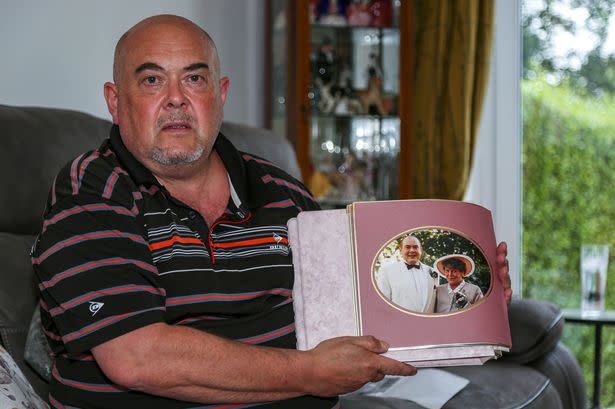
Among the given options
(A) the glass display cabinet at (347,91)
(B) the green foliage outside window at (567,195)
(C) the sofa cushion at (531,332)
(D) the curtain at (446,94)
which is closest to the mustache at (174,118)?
(C) the sofa cushion at (531,332)

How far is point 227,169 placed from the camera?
4.90ft

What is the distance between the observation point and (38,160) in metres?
1.66

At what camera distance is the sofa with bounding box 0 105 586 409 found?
150 cm

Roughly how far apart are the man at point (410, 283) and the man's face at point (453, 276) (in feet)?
0.07

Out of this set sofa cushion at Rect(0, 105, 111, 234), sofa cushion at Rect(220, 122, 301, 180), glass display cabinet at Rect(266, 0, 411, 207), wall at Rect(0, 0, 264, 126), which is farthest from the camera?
glass display cabinet at Rect(266, 0, 411, 207)

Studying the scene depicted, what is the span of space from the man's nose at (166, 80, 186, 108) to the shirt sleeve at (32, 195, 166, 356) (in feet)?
0.67

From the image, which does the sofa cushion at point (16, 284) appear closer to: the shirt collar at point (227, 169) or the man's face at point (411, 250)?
the shirt collar at point (227, 169)

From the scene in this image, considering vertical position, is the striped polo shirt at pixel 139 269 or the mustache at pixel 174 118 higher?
the mustache at pixel 174 118

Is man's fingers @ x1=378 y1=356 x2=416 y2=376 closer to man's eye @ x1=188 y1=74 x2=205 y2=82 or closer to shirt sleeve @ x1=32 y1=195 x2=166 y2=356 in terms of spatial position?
shirt sleeve @ x1=32 y1=195 x2=166 y2=356

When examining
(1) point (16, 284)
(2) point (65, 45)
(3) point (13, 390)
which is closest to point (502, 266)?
(3) point (13, 390)

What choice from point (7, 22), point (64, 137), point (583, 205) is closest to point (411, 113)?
point (583, 205)

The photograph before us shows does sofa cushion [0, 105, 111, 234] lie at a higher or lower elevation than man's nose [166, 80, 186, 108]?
lower

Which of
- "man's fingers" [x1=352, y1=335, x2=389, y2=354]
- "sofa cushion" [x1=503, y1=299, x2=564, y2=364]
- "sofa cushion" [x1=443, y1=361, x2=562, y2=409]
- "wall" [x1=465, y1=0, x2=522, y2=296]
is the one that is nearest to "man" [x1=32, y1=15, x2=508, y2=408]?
"man's fingers" [x1=352, y1=335, x2=389, y2=354]

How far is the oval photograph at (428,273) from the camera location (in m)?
1.21
